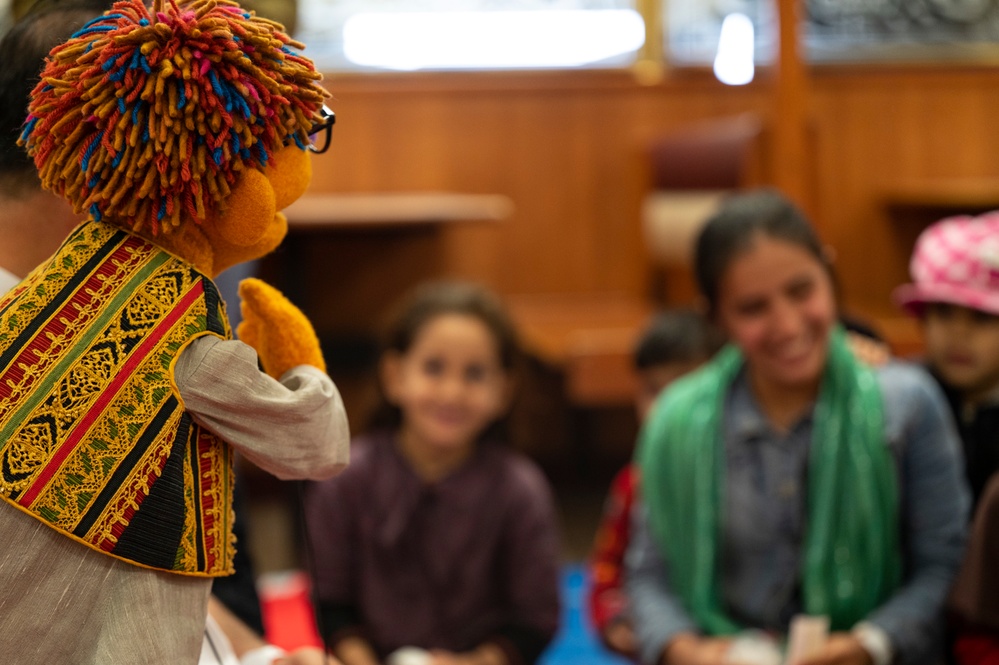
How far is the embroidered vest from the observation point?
60 centimetres

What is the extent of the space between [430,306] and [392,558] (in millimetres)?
421

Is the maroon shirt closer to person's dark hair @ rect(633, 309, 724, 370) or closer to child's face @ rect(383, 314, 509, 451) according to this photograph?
child's face @ rect(383, 314, 509, 451)

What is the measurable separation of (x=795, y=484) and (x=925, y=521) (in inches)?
6.8

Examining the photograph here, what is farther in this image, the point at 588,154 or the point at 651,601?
the point at 588,154

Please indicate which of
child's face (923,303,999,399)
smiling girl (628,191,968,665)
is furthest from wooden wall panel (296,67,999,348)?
smiling girl (628,191,968,665)

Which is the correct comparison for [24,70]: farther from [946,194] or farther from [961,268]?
[946,194]

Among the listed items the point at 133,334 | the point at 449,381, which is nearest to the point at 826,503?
the point at 449,381

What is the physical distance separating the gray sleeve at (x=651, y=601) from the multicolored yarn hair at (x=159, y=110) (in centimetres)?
106

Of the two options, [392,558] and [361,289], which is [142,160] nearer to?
[392,558]

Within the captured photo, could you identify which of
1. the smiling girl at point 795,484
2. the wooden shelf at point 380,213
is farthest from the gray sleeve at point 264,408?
the wooden shelf at point 380,213

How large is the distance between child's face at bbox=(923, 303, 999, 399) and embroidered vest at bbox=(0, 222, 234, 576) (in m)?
1.28

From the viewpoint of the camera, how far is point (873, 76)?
3.68 m

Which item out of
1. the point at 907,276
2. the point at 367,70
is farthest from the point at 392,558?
the point at 907,276

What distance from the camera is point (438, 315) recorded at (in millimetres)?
1795
